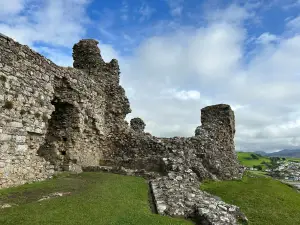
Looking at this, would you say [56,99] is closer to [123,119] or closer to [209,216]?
[123,119]

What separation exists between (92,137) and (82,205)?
43.1ft

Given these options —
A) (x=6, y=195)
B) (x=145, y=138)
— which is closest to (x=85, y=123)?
(x=145, y=138)

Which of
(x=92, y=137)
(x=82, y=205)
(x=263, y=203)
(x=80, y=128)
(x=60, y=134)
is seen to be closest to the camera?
(x=82, y=205)

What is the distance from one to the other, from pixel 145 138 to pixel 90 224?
1602 cm

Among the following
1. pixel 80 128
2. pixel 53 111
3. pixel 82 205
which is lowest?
pixel 82 205

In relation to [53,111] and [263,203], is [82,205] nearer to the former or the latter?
[263,203]

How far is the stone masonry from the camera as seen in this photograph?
15.5 m

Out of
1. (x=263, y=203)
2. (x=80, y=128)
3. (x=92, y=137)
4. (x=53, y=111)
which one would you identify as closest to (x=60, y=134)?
(x=80, y=128)

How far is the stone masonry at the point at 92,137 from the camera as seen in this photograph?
15.5 meters

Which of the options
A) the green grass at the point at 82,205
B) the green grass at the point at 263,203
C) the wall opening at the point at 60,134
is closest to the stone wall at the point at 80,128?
the wall opening at the point at 60,134

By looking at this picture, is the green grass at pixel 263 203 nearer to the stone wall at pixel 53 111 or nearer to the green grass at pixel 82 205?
the green grass at pixel 82 205

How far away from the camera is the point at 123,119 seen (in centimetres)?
2811

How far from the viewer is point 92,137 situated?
82.1 feet

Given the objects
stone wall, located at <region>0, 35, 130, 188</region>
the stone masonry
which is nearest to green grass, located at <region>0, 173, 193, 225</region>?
the stone masonry
